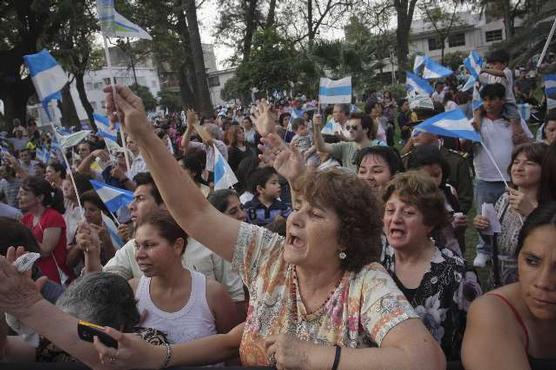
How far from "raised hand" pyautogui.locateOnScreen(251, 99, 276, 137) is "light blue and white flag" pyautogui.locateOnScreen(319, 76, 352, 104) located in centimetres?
469

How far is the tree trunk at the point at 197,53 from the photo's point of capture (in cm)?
1577

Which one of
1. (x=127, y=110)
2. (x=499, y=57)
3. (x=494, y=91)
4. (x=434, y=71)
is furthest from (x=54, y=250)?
(x=434, y=71)

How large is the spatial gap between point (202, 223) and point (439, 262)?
120cm

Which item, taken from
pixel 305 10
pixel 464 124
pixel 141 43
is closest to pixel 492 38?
pixel 305 10

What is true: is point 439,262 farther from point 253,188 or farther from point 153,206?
point 253,188

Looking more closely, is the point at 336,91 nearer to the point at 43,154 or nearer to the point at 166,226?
the point at 166,226

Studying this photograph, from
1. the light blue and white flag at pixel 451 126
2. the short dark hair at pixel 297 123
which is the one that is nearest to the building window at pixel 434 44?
the short dark hair at pixel 297 123

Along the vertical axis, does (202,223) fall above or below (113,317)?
above

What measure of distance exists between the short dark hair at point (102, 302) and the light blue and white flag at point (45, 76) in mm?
3081

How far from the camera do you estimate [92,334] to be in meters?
1.69

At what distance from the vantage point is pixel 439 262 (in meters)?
2.52

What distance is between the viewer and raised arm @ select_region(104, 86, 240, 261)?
207 cm

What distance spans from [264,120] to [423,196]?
3.32ft

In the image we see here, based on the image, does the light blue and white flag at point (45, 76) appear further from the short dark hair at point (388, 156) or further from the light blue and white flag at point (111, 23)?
the short dark hair at point (388, 156)
